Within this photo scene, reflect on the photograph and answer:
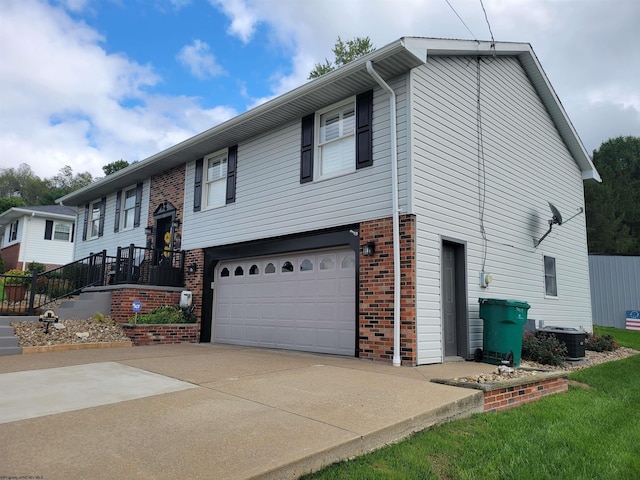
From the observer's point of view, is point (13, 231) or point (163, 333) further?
point (13, 231)

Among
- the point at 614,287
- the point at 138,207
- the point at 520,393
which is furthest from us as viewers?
the point at 614,287

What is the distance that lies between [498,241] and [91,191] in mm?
13642

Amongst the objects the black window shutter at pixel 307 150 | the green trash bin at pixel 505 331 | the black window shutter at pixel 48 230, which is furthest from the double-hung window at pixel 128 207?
the black window shutter at pixel 48 230

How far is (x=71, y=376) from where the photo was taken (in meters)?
5.99

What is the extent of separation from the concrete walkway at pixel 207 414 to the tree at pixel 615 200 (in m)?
30.3

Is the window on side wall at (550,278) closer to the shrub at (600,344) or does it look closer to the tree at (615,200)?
the shrub at (600,344)

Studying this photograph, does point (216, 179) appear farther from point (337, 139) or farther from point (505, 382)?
point (505, 382)

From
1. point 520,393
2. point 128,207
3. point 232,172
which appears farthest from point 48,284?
point 520,393

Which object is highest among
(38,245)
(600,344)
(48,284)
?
(38,245)

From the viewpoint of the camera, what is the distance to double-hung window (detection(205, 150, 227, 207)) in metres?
11.7

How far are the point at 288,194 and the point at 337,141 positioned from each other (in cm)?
157

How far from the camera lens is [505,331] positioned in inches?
300

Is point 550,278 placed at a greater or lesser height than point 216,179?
lesser

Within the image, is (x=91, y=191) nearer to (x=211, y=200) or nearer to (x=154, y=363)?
(x=211, y=200)
